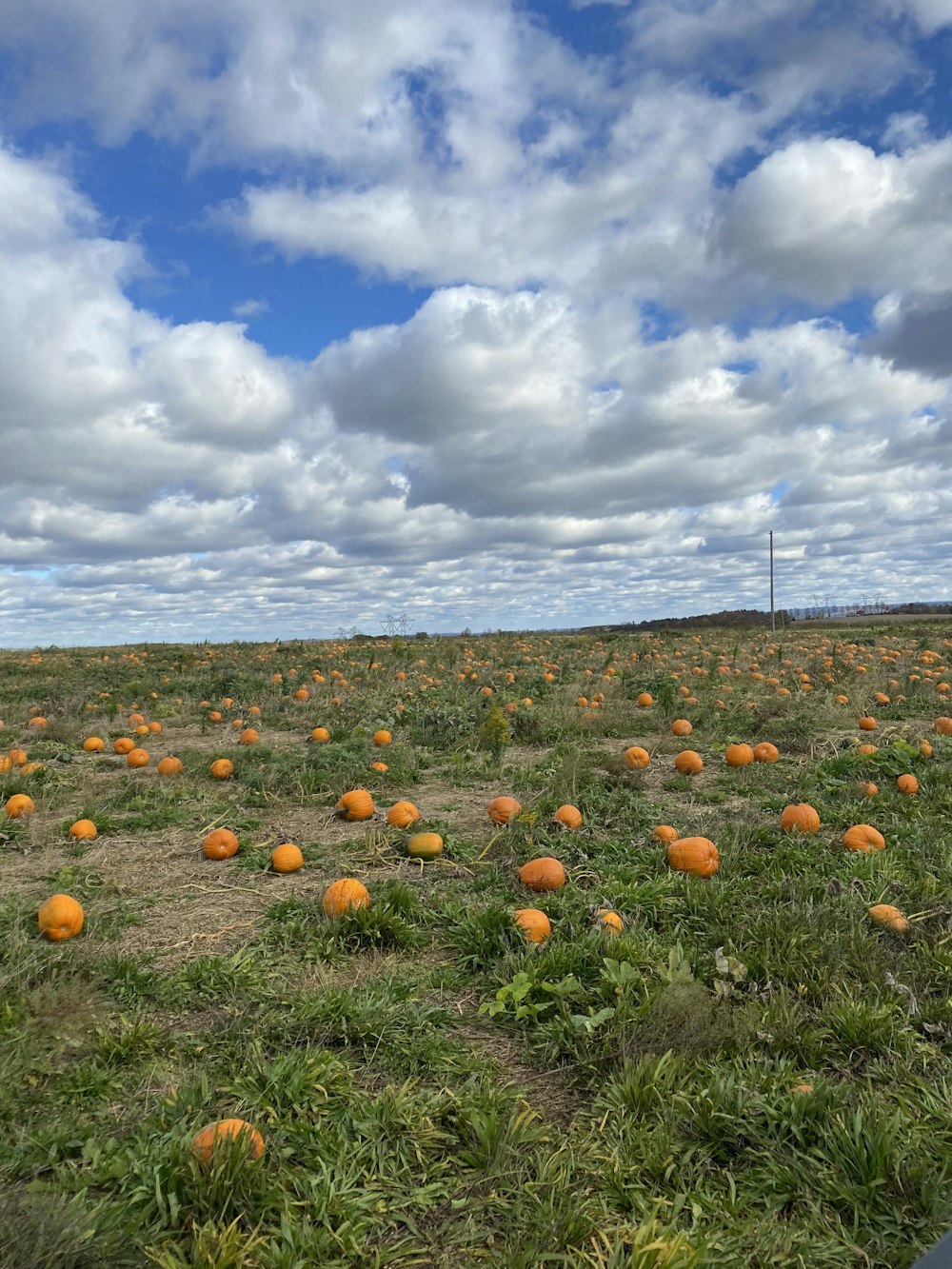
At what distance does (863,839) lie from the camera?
5.51m

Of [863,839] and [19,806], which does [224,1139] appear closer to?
[863,839]

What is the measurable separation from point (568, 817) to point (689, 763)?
98.2 inches

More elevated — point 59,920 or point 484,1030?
point 59,920

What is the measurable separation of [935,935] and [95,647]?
27.6m

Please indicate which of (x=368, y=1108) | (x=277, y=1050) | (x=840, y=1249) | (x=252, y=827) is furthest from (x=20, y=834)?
(x=840, y=1249)

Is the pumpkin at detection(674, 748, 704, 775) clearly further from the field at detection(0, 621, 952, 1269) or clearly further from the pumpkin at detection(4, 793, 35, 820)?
the pumpkin at detection(4, 793, 35, 820)

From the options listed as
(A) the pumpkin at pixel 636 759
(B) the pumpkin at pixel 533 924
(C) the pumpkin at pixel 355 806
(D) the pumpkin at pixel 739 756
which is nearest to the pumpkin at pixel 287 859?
(C) the pumpkin at pixel 355 806

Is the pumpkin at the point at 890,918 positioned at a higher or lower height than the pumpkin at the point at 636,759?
lower

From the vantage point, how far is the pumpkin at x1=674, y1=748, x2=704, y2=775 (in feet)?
27.0

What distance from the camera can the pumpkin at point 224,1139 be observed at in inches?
101

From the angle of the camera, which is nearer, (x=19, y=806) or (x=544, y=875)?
(x=544, y=875)

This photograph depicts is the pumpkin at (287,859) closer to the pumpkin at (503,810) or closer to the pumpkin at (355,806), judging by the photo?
the pumpkin at (355,806)

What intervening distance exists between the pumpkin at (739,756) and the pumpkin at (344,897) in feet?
16.5

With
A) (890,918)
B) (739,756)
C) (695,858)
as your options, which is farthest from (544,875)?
(739,756)
